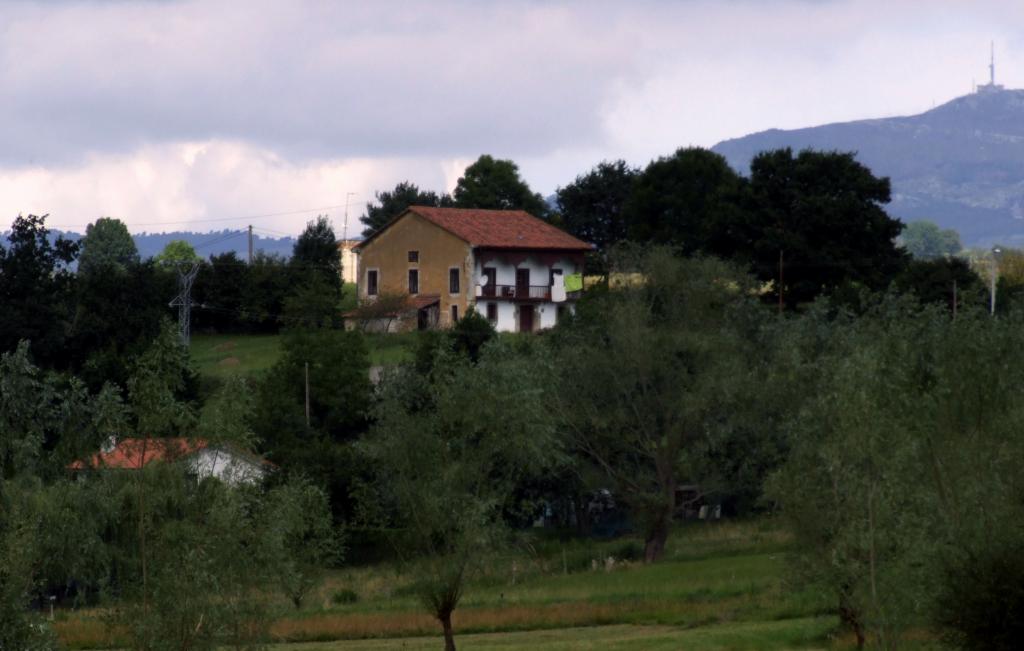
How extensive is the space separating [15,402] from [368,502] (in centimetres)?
1184

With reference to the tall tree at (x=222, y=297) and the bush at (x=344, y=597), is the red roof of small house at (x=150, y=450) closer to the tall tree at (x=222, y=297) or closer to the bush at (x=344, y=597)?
the bush at (x=344, y=597)

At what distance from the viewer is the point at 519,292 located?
369ft

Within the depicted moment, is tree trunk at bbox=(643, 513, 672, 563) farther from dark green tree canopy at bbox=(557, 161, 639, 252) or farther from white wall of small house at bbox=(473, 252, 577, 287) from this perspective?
dark green tree canopy at bbox=(557, 161, 639, 252)

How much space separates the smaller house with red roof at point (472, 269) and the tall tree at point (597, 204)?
19.0 meters

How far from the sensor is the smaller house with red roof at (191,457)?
103 ft

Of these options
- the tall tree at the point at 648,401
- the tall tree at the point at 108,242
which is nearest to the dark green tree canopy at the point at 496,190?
the tall tree at the point at 108,242

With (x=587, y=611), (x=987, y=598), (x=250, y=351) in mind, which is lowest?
(x=587, y=611)

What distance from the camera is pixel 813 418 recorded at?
123 feet

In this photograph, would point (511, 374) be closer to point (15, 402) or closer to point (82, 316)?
point (15, 402)

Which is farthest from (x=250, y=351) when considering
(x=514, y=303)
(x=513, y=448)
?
(x=513, y=448)

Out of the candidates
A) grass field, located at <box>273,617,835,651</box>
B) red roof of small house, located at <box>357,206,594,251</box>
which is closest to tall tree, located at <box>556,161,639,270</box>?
red roof of small house, located at <box>357,206,594,251</box>

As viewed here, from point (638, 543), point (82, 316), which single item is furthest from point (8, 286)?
point (638, 543)

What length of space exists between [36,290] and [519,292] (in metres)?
41.7

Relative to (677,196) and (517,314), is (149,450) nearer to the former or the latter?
(517,314)
